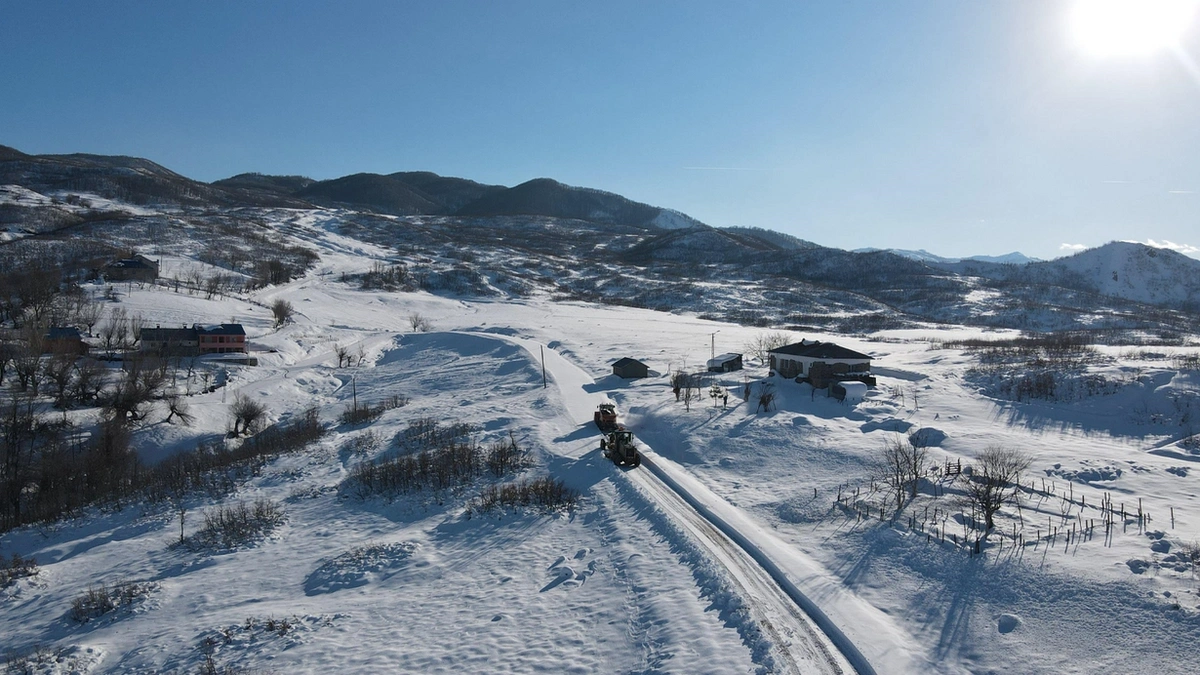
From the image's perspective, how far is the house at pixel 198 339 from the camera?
54531 mm

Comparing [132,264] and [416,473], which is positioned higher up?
Result: [132,264]

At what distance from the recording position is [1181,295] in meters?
148

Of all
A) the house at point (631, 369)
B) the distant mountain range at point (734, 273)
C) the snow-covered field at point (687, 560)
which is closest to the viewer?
the snow-covered field at point (687, 560)

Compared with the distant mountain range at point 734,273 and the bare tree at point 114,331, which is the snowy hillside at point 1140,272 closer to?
the distant mountain range at point 734,273

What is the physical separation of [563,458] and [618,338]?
4182 centimetres

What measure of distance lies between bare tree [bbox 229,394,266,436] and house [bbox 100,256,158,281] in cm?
5443

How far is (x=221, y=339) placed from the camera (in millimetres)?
56906

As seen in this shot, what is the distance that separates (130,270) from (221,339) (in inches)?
1479

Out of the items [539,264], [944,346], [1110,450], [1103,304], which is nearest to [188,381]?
[1110,450]

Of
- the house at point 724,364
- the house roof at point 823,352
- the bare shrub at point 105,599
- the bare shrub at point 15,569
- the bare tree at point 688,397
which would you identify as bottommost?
the bare shrub at point 15,569

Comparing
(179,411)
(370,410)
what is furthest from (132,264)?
(370,410)

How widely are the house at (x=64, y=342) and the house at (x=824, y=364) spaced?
5770 cm

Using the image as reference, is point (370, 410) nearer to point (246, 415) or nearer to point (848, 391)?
point (246, 415)

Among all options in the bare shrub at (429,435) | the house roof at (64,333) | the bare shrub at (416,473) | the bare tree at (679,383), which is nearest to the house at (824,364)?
the bare tree at (679,383)
